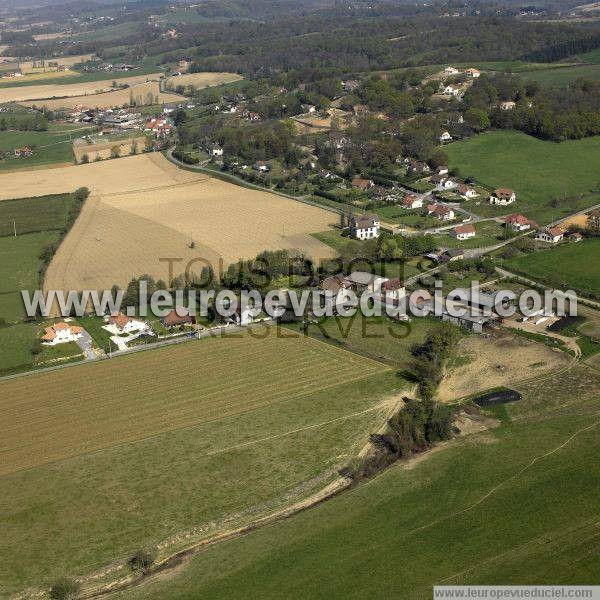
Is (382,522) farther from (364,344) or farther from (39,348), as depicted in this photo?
(39,348)

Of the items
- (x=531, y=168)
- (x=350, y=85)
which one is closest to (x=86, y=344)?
(x=531, y=168)

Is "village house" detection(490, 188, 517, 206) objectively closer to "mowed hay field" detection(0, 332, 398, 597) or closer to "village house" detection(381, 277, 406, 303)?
"village house" detection(381, 277, 406, 303)

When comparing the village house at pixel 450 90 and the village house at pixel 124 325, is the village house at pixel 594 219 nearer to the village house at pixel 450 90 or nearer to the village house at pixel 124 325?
the village house at pixel 124 325

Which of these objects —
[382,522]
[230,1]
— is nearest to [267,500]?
[382,522]

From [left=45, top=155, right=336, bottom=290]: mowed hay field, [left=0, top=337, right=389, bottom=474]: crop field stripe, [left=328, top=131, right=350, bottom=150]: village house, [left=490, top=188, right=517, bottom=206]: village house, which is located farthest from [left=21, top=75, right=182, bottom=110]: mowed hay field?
[left=0, top=337, right=389, bottom=474]: crop field stripe

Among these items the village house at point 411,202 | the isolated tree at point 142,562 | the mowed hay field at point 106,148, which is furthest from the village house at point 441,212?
the isolated tree at point 142,562
